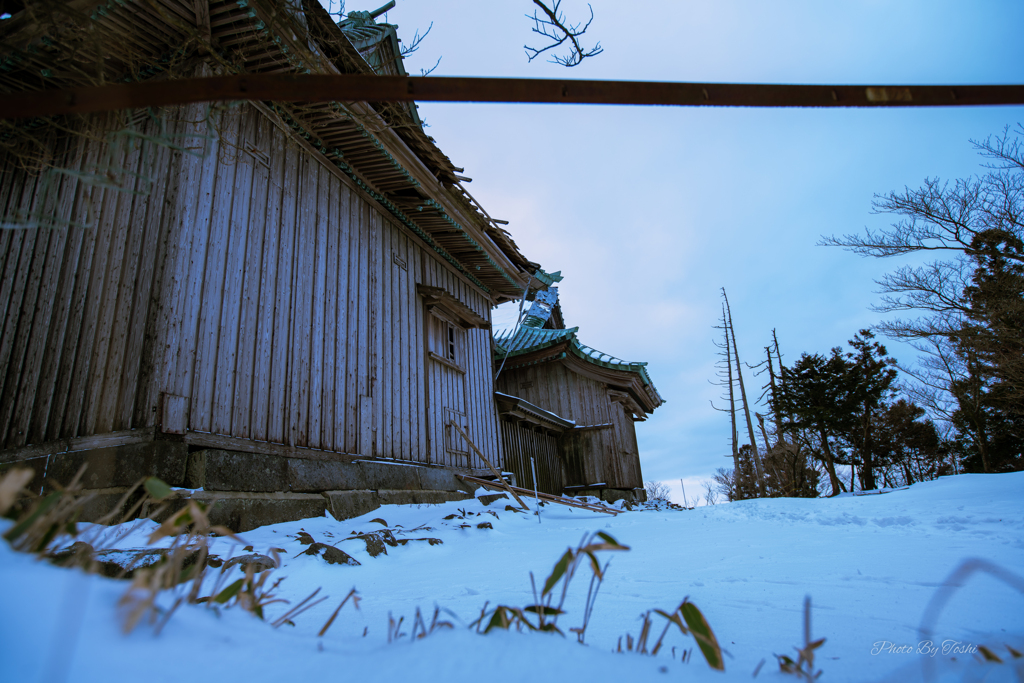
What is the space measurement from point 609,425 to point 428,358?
7.41m

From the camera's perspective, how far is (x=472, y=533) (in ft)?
16.6

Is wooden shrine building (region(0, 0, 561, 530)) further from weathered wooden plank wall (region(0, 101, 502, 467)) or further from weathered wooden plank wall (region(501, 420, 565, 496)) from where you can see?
weathered wooden plank wall (region(501, 420, 565, 496))

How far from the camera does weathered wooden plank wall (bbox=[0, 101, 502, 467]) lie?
Result: 4.17m

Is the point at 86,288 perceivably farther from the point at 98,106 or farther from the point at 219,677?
the point at 219,677

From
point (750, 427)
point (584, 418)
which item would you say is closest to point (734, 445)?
point (750, 427)

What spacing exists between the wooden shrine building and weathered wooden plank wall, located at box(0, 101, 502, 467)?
2 centimetres

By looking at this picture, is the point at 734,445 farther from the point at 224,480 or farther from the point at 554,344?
the point at 224,480

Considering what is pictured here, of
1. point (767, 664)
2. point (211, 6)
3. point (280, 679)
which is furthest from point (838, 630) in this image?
point (211, 6)

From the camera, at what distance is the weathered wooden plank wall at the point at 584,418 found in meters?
13.5

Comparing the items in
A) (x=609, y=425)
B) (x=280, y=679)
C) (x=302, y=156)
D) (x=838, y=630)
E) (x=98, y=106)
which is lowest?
(x=838, y=630)

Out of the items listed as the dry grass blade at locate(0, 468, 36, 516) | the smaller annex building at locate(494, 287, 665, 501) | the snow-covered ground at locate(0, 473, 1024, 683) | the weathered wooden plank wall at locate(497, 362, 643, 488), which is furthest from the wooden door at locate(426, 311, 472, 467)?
the dry grass blade at locate(0, 468, 36, 516)

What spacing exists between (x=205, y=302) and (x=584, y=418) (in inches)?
423

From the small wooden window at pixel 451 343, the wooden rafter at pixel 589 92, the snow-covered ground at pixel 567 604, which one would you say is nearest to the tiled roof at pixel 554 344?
the small wooden window at pixel 451 343

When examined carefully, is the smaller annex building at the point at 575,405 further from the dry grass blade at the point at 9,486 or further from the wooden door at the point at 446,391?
the dry grass blade at the point at 9,486
